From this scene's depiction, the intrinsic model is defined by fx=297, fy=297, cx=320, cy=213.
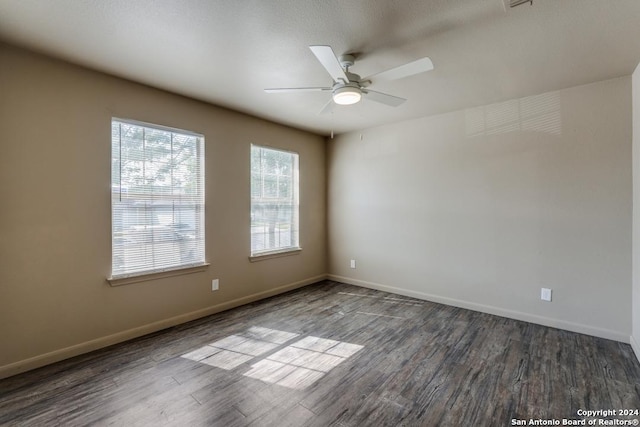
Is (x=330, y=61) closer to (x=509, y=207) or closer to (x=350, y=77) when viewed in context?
(x=350, y=77)

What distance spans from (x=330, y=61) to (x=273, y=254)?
286 cm

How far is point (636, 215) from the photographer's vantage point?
2611 millimetres

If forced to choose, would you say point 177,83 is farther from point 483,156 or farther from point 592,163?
point 592,163

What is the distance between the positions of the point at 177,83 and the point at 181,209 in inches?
51.0

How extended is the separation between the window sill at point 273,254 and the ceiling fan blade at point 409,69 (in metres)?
2.71

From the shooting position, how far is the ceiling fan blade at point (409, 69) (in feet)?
6.49

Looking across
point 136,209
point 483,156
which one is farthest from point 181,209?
point 483,156

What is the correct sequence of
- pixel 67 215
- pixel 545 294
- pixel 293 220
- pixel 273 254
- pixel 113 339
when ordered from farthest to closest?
1. pixel 293 220
2. pixel 273 254
3. pixel 545 294
4. pixel 113 339
5. pixel 67 215

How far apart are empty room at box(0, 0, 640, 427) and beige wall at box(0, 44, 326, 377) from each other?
2cm

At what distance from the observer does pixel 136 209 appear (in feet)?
9.62

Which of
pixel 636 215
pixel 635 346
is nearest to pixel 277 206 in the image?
pixel 636 215

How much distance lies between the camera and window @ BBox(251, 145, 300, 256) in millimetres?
4086

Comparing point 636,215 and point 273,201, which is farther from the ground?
point 273,201

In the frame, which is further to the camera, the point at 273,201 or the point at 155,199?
the point at 273,201
